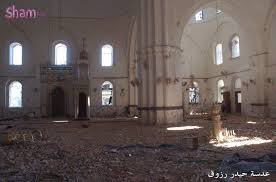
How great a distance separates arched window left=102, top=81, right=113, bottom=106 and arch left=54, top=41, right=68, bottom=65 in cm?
431

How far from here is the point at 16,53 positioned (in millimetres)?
26609

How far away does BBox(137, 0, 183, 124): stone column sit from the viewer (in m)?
16.2

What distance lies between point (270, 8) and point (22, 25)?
20.5m

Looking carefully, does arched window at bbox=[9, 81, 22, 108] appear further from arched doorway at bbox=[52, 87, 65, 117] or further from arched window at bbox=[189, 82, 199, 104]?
arched window at bbox=[189, 82, 199, 104]

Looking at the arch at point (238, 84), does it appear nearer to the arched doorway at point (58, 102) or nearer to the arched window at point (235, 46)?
the arched window at point (235, 46)

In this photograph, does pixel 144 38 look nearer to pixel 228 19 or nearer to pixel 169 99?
pixel 169 99

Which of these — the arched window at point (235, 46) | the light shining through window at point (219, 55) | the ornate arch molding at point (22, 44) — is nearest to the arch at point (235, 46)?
the arched window at point (235, 46)

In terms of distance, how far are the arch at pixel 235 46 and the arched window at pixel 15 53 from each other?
1936 centimetres

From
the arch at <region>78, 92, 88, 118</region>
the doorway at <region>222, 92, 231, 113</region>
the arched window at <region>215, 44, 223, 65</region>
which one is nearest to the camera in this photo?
the arch at <region>78, 92, 88, 118</region>

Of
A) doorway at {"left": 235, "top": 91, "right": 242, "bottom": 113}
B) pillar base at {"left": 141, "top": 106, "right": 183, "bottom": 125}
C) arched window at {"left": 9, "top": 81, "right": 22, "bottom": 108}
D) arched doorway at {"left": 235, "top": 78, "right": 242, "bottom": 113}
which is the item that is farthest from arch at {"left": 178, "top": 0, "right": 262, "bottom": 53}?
arched window at {"left": 9, "top": 81, "right": 22, "bottom": 108}

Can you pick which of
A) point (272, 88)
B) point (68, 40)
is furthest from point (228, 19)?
point (68, 40)

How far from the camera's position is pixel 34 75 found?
26469 mm

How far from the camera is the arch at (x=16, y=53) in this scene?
1037 inches

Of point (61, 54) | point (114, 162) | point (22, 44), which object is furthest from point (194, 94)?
point (114, 162)
